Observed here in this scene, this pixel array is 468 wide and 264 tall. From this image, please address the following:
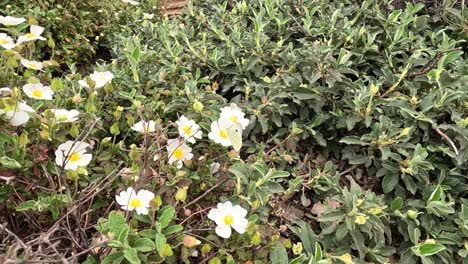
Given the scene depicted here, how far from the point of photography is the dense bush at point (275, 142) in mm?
1506

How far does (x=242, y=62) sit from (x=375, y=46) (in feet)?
2.18

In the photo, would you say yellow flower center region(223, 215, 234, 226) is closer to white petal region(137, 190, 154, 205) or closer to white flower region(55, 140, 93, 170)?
white petal region(137, 190, 154, 205)

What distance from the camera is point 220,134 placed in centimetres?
166

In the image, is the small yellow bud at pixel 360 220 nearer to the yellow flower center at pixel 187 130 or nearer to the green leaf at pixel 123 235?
the yellow flower center at pixel 187 130

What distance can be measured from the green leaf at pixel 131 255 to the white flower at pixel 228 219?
9.6 inches

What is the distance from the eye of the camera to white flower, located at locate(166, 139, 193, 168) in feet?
5.35

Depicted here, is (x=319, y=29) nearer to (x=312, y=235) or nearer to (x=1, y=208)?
(x=312, y=235)

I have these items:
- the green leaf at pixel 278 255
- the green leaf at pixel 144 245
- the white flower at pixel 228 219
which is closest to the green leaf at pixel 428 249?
the green leaf at pixel 278 255

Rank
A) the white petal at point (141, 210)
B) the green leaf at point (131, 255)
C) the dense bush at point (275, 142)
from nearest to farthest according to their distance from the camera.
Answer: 1. the green leaf at point (131, 255)
2. the white petal at point (141, 210)
3. the dense bush at point (275, 142)

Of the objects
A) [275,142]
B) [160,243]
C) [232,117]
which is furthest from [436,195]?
[160,243]

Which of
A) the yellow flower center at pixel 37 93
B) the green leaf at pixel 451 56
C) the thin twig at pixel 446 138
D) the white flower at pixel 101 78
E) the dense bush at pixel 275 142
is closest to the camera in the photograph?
the dense bush at pixel 275 142

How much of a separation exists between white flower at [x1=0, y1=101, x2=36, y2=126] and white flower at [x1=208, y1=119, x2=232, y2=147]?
571mm

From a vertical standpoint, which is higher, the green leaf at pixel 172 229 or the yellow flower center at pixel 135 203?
the yellow flower center at pixel 135 203

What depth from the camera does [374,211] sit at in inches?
67.8
